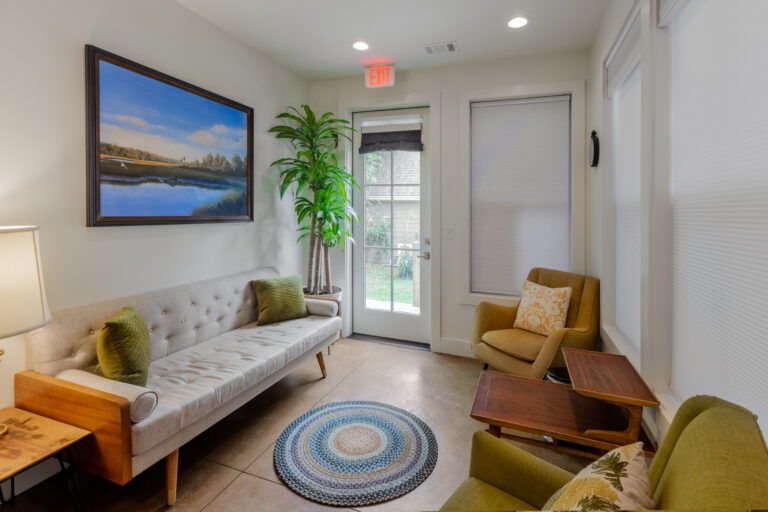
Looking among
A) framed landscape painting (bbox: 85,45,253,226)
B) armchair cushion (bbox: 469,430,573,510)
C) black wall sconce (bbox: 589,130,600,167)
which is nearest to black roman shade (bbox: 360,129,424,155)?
framed landscape painting (bbox: 85,45,253,226)

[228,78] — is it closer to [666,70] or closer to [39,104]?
[39,104]

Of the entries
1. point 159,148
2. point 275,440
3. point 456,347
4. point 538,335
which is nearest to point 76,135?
point 159,148

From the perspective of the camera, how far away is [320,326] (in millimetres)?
2879

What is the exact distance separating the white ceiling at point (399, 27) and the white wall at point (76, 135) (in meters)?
0.31

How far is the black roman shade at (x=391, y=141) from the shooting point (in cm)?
372

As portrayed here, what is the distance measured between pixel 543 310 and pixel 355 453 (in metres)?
1.64

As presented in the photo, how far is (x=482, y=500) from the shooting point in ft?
3.86

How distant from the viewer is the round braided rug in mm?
1851

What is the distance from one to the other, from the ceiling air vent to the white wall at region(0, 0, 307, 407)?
59.4 inches

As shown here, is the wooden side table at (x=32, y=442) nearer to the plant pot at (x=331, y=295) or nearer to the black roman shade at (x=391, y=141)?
the plant pot at (x=331, y=295)

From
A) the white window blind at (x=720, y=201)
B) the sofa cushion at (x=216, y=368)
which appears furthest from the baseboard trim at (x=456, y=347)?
the white window blind at (x=720, y=201)

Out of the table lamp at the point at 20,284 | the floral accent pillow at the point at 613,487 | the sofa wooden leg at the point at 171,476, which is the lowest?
the sofa wooden leg at the point at 171,476

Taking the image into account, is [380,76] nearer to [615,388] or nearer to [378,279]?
[378,279]

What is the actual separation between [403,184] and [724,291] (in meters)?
2.81
